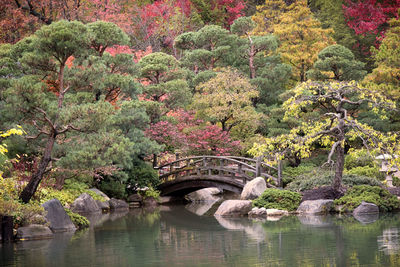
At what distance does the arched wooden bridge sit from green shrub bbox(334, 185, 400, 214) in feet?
10.2

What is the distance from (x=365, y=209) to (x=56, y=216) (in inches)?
346

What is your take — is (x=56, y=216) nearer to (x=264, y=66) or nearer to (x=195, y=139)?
(x=195, y=139)

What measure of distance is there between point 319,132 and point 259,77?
13.7m

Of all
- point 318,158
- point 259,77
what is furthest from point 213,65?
point 318,158

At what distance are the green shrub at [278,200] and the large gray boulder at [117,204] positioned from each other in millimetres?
5827

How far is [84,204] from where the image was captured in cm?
1998

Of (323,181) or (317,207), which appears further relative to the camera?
(323,181)

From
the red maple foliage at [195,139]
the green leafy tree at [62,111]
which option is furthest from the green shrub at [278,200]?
the red maple foliage at [195,139]

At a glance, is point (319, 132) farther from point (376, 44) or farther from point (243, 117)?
point (376, 44)

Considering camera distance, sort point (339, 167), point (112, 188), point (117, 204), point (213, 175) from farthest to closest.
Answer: point (213, 175), point (112, 188), point (117, 204), point (339, 167)

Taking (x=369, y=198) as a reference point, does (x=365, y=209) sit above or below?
below

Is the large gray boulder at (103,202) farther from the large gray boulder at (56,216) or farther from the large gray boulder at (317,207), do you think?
the large gray boulder at (317,207)

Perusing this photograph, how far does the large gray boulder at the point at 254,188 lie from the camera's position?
19.8 metres

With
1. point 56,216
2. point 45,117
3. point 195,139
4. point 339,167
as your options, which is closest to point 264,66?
point 195,139
